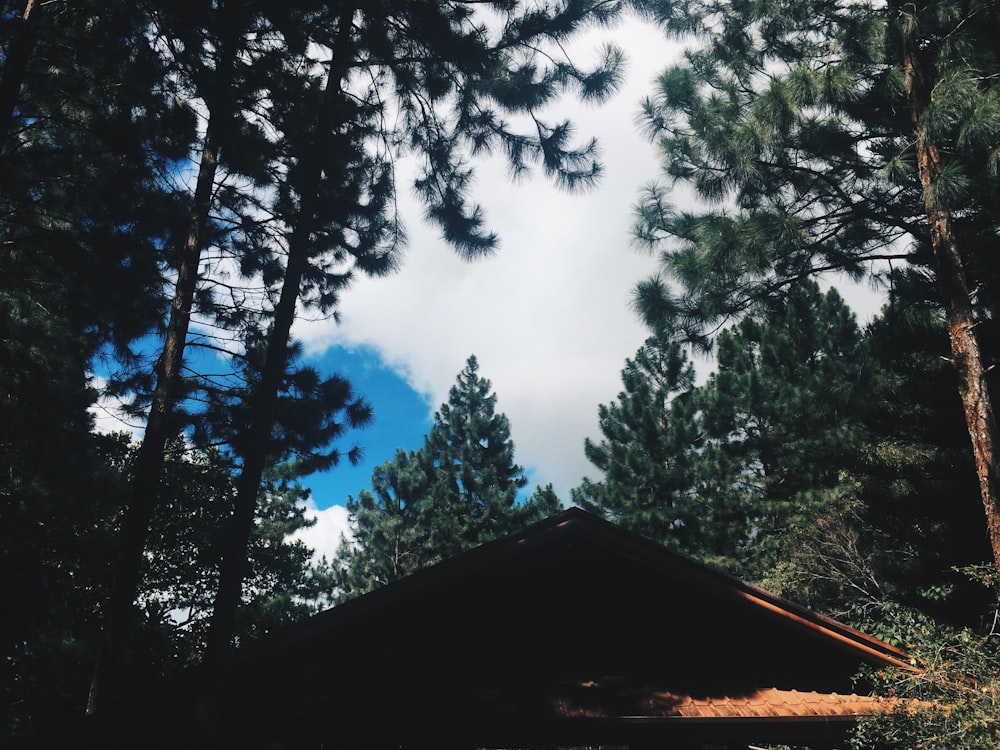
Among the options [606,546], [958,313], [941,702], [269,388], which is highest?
[958,313]

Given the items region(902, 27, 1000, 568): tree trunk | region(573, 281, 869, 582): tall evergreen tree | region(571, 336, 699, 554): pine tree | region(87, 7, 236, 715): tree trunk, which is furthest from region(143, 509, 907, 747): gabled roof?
region(571, 336, 699, 554): pine tree

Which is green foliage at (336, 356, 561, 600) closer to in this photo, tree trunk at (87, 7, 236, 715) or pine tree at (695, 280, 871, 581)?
pine tree at (695, 280, 871, 581)

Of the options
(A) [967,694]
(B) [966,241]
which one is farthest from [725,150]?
(A) [967,694]

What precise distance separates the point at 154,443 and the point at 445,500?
24.9 meters

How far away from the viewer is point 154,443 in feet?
26.1

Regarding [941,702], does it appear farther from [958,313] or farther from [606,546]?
[958,313]

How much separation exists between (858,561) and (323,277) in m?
15.1

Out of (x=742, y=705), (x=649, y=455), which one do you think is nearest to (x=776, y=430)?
(x=649, y=455)

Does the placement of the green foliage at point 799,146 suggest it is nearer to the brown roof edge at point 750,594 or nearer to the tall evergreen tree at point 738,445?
the brown roof edge at point 750,594

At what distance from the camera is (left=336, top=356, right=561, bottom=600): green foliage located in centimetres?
3131

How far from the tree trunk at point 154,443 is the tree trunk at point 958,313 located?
870 cm

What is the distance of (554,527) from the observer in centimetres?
699

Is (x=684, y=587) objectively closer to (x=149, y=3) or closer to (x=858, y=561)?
(x=149, y=3)

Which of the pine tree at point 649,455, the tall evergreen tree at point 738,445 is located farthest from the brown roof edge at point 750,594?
the pine tree at point 649,455
